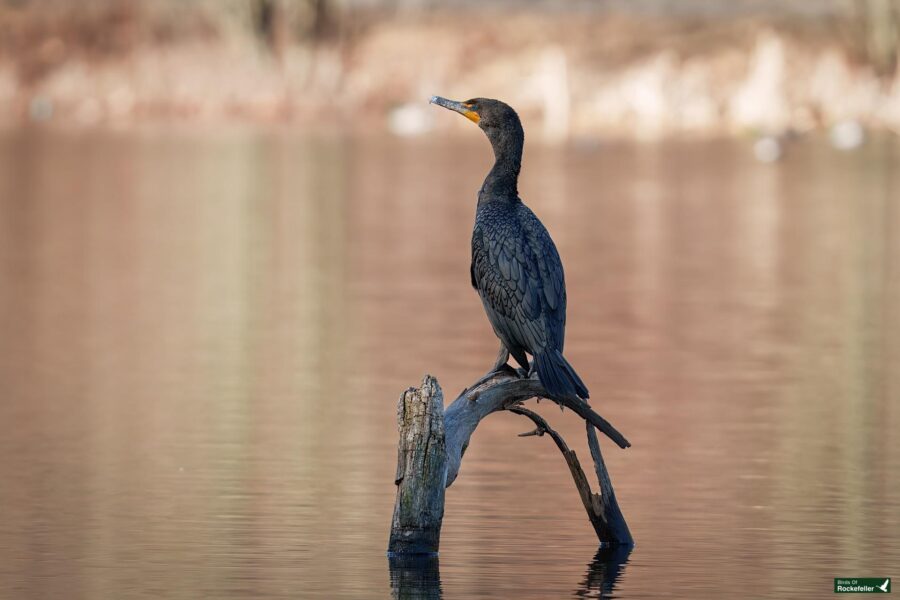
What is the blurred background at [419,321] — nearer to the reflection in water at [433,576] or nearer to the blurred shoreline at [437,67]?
the reflection in water at [433,576]

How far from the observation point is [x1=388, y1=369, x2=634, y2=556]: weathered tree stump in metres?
10.1

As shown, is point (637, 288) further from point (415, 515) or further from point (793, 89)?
point (793, 89)

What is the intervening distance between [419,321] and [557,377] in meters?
10.8

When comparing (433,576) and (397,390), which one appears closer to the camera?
(433,576)

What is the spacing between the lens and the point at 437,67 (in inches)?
2329

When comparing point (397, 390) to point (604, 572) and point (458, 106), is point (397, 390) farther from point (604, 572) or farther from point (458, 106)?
point (604, 572)

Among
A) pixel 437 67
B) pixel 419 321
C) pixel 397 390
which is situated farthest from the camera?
pixel 437 67

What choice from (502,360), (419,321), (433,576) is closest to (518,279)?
(502,360)

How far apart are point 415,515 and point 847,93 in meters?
45.9

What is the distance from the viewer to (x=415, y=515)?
10.4 metres

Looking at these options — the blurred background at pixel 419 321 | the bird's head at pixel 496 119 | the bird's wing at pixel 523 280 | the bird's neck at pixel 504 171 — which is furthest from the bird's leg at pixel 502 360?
the bird's head at pixel 496 119

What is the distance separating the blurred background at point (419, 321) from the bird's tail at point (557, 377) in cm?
92

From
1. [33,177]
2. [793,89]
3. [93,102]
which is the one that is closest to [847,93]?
[793,89]

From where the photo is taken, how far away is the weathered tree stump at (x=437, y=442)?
10.1 metres
